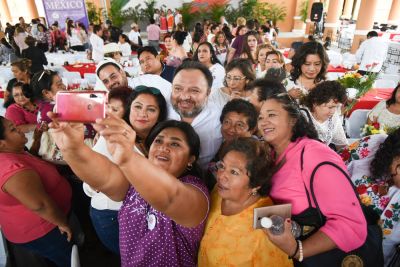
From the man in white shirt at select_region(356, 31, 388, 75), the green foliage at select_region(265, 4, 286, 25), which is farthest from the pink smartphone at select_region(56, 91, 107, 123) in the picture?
the green foliage at select_region(265, 4, 286, 25)

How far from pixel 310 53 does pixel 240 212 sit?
7.46ft

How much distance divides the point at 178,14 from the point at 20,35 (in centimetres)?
853

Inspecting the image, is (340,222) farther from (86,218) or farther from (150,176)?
(86,218)

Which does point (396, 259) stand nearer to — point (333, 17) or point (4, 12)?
point (333, 17)

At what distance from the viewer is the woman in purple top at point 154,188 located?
932 millimetres

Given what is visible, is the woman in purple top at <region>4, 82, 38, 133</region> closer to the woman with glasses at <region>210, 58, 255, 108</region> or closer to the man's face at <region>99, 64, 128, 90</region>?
the man's face at <region>99, 64, 128, 90</region>

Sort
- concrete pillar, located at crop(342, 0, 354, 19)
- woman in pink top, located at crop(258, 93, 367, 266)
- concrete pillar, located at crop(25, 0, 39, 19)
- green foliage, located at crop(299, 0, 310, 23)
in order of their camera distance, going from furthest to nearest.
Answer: concrete pillar, located at crop(342, 0, 354, 19) → concrete pillar, located at crop(25, 0, 39, 19) → green foliage, located at crop(299, 0, 310, 23) → woman in pink top, located at crop(258, 93, 367, 266)

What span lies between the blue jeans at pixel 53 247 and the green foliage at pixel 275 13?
50.6 feet

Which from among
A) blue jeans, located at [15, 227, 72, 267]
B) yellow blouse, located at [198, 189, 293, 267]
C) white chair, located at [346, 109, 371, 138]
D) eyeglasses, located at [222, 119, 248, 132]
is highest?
eyeglasses, located at [222, 119, 248, 132]

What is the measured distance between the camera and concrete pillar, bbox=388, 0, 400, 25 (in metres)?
11.2

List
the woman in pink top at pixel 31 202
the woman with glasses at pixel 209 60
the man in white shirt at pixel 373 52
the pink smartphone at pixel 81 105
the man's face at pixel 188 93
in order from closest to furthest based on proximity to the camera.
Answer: the pink smartphone at pixel 81 105, the woman in pink top at pixel 31 202, the man's face at pixel 188 93, the woman with glasses at pixel 209 60, the man in white shirt at pixel 373 52

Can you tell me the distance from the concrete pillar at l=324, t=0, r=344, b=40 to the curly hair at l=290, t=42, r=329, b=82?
10.7m

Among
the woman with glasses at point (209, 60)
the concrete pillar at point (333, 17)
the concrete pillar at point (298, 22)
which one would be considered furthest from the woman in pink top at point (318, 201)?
the concrete pillar at point (298, 22)

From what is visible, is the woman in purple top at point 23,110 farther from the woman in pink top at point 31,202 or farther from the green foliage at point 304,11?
the green foliage at point 304,11
